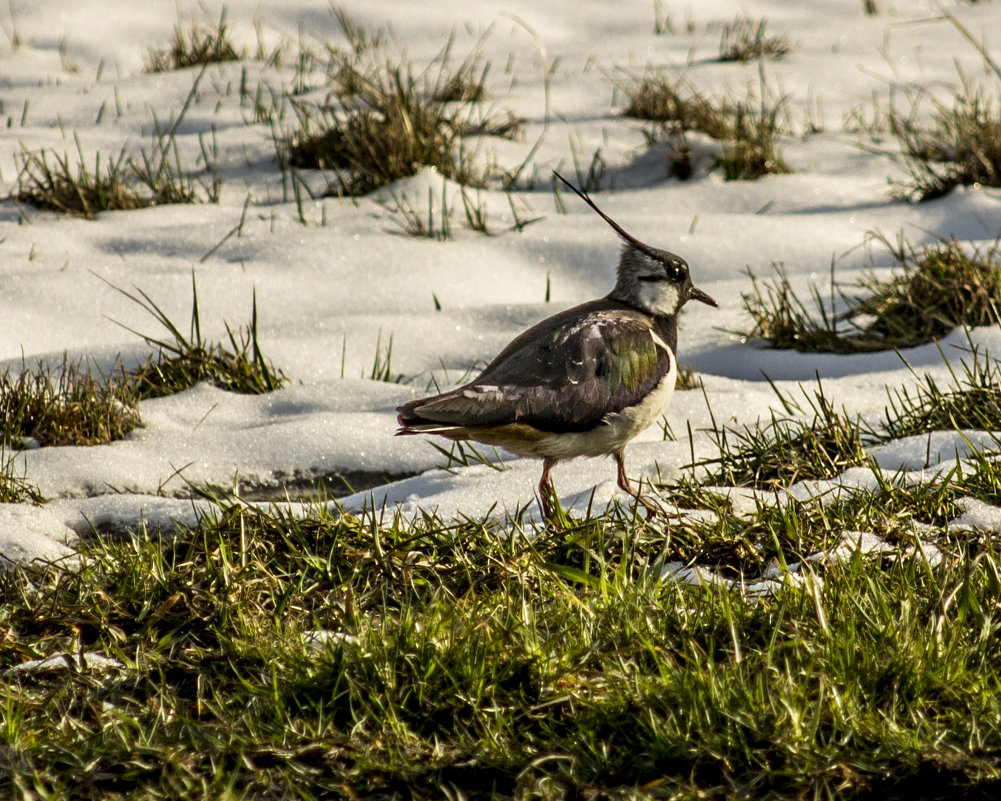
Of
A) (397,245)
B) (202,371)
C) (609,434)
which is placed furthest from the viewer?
(397,245)

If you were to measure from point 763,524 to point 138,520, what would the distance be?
2.05m

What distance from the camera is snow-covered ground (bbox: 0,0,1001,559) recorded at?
437 cm

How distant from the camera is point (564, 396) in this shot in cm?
354

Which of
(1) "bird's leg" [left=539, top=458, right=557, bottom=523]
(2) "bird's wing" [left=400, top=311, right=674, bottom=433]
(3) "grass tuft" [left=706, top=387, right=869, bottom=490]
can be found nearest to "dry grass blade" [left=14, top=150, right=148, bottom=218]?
(2) "bird's wing" [left=400, top=311, right=674, bottom=433]

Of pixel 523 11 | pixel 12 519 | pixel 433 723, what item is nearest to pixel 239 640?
pixel 433 723

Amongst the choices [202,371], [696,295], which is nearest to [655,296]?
[696,295]

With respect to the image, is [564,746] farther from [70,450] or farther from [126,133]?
[126,133]

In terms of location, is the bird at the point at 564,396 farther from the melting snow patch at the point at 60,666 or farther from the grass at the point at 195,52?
the grass at the point at 195,52

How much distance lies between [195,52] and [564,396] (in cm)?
734

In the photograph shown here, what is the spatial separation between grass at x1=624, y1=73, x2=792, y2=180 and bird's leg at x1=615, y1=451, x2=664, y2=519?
4.28 meters

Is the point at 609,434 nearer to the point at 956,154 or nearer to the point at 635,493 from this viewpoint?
the point at 635,493

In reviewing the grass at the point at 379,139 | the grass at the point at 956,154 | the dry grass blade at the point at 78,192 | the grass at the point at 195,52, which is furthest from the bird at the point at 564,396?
the grass at the point at 195,52

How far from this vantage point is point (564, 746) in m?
2.45

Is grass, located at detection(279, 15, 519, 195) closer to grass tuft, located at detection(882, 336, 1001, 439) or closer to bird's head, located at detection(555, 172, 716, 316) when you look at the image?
bird's head, located at detection(555, 172, 716, 316)
